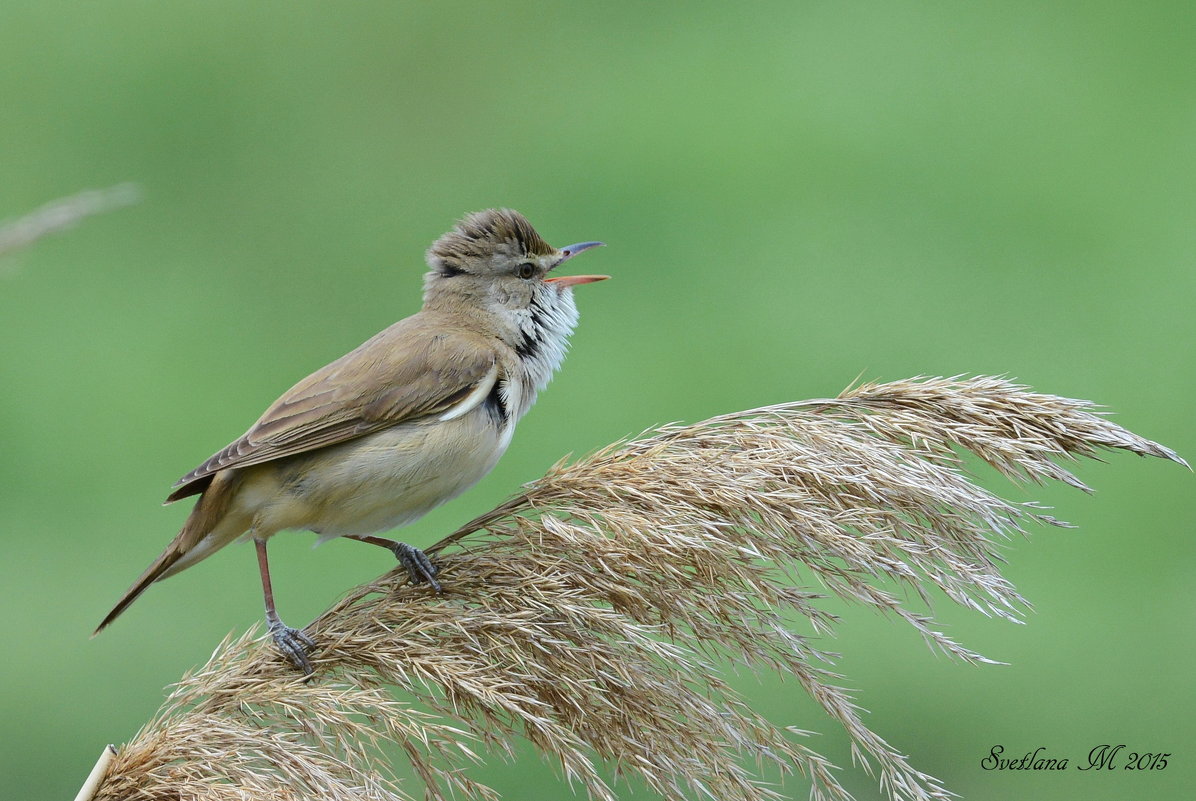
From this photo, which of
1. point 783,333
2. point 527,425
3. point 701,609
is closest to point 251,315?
point 527,425

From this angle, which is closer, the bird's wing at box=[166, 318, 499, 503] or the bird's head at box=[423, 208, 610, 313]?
the bird's wing at box=[166, 318, 499, 503]

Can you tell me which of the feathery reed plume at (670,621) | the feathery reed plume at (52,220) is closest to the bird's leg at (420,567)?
the feathery reed plume at (670,621)

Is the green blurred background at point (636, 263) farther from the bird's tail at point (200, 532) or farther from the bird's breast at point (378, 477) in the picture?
the bird's tail at point (200, 532)

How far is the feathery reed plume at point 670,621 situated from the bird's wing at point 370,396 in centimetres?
67

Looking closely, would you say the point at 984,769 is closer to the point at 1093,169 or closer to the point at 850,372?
the point at 850,372

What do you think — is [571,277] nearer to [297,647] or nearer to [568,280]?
[568,280]

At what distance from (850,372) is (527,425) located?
1.63m

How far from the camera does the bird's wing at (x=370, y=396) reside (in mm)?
3422

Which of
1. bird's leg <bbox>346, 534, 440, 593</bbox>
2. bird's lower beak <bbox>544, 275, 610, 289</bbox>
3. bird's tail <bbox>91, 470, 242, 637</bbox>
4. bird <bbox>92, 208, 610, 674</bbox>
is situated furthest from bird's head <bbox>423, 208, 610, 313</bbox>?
A: bird's leg <bbox>346, 534, 440, 593</bbox>

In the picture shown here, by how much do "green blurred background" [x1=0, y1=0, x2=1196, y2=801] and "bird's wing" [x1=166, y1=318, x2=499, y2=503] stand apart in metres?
2.09

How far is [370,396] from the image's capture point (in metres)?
3.59

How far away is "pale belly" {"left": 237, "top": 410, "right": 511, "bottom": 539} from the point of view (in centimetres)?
346

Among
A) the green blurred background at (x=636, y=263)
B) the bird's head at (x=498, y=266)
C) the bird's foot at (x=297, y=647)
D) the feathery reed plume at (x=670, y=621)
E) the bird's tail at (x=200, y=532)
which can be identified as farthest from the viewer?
the green blurred background at (x=636, y=263)

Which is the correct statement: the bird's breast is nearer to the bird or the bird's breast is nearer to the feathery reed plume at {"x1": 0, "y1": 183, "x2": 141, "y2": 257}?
the bird
